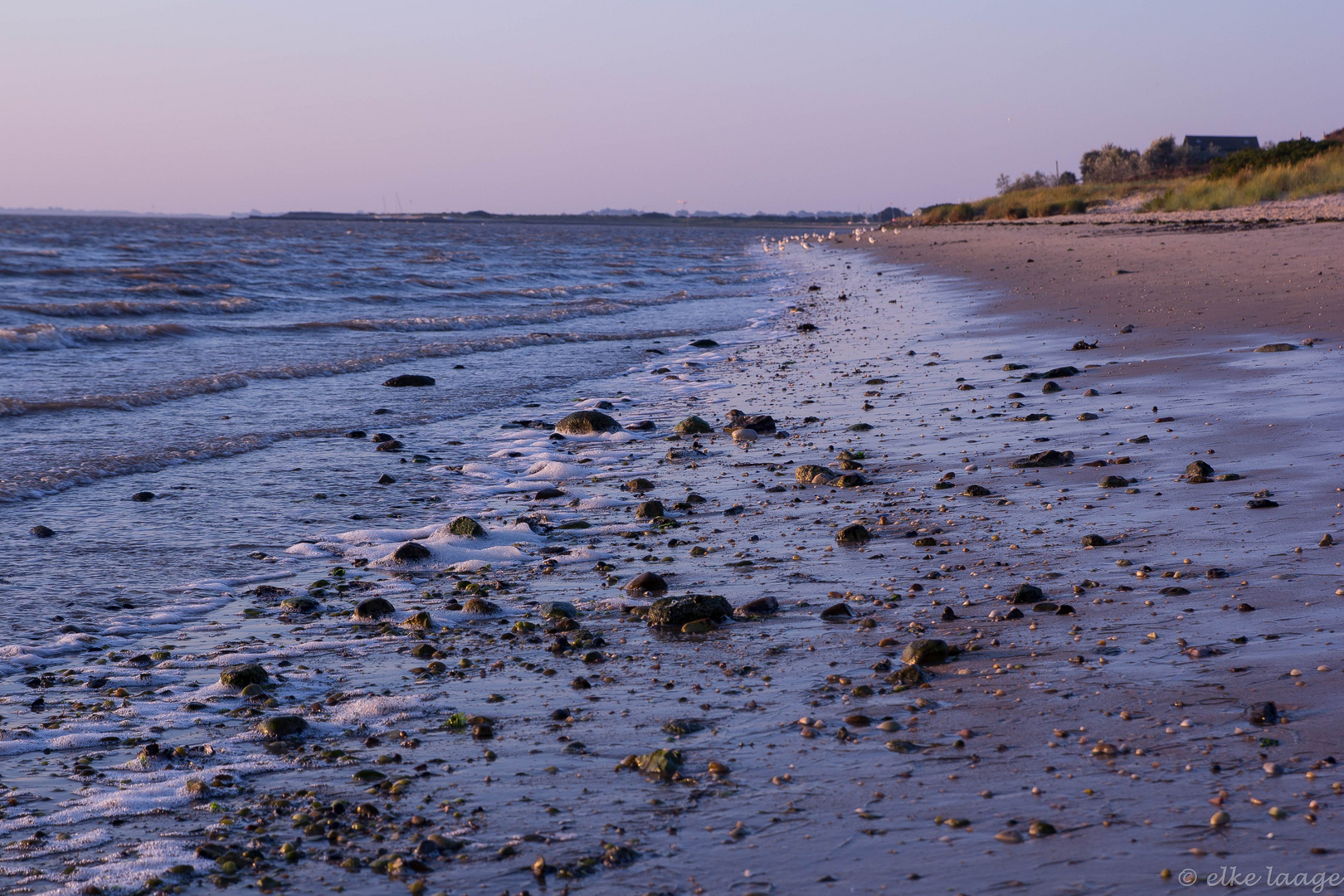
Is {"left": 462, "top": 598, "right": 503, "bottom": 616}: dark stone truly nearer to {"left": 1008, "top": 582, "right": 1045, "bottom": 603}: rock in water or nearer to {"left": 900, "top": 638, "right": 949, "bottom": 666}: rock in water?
{"left": 900, "top": 638, "right": 949, "bottom": 666}: rock in water

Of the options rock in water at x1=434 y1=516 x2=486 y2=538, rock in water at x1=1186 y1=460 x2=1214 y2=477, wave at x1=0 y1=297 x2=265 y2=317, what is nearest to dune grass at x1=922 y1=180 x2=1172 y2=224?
wave at x1=0 y1=297 x2=265 y2=317

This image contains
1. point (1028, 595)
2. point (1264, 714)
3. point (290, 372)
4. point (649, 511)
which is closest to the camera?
point (1264, 714)

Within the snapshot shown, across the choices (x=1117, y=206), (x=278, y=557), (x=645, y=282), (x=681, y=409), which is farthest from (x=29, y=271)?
(x=1117, y=206)

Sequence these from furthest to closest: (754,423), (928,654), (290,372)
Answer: (290,372), (754,423), (928,654)

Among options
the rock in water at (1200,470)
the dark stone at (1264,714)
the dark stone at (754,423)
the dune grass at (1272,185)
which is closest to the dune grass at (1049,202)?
the dune grass at (1272,185)

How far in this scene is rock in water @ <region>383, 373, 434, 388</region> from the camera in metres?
13.1

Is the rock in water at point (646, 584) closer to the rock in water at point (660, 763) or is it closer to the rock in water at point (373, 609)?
the rock in water at point (373, 609)

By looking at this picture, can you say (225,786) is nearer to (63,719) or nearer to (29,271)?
(63,719)

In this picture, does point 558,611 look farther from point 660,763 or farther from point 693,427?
point 693,427

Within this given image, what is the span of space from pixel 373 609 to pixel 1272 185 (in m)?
35.1

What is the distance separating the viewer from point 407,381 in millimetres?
13211

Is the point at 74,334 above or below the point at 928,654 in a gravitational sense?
above

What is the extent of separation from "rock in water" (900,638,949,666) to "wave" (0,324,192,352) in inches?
648

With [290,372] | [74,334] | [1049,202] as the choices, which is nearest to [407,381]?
[290,372]
